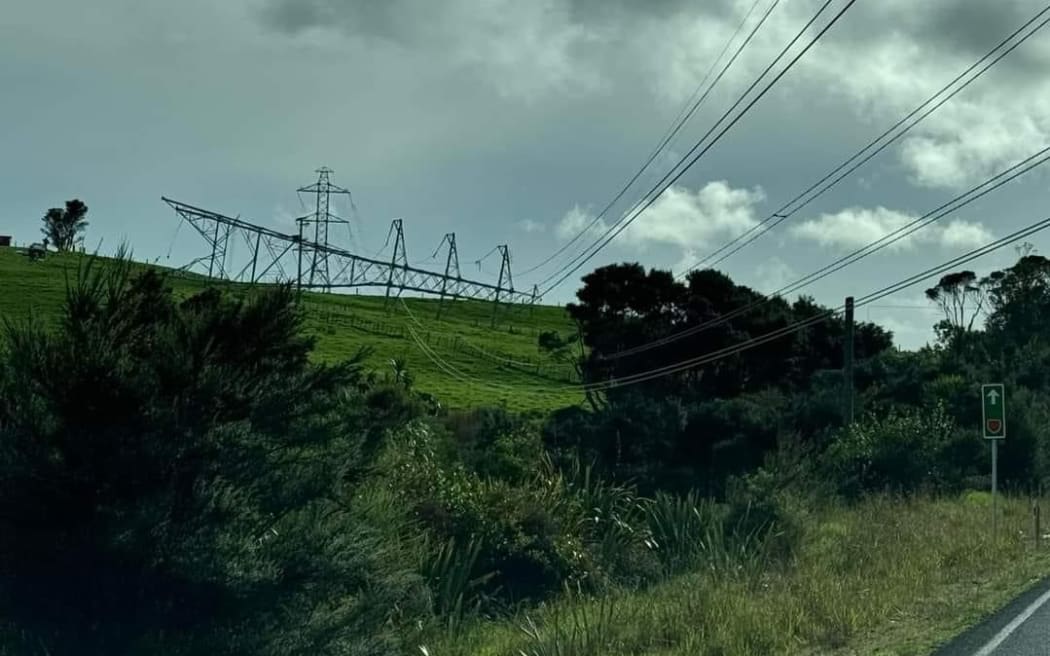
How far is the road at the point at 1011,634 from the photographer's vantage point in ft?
33.1

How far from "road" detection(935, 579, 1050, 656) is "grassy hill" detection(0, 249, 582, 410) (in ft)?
166

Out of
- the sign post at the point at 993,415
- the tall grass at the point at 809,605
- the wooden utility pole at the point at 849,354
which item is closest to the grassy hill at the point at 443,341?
the wooden utility pole at the point at 849,354

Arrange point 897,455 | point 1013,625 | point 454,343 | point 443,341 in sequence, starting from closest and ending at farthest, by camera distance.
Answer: point 1013,625, point 897,455, point 454,343, point 443,341

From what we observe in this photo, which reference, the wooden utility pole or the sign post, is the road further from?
the wooden utility pole

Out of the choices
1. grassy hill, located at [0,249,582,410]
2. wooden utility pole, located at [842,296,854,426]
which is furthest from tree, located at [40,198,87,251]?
wooden utility pole, located at [842,296,854,426]

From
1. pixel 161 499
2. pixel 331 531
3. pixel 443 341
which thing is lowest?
pixel 331 531

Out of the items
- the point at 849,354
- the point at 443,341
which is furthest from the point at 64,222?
the point at 849,354

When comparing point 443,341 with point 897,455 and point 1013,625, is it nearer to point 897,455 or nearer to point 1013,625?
point 897,455

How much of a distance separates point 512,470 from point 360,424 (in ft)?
46.8

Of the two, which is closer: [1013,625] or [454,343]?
[1013,625]

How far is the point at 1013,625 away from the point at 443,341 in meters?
90.7

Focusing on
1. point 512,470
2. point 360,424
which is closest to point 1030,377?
point 512,470

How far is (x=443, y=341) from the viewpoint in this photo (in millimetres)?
101375

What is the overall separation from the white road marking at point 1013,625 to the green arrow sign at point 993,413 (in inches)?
391
